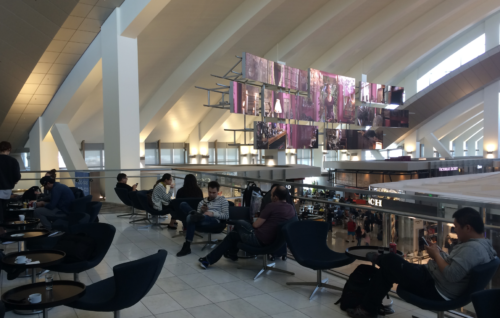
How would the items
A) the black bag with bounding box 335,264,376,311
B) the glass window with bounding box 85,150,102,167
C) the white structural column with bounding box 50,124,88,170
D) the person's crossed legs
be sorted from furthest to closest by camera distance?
the glass window with bounding box 85,150,102,167
the white structural column with bounding box 50,124,88,170
the black bag with bounding box 335,264,376,311
the person's crossed legs

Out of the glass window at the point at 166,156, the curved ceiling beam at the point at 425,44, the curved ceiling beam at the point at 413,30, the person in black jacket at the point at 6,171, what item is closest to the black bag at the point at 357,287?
the person in black jacket at the point at 6,171

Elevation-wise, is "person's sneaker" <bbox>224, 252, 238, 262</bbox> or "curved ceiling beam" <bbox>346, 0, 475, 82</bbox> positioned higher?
"curved ceiling beam" <bbox>346, 0, 475, 82</bbox>

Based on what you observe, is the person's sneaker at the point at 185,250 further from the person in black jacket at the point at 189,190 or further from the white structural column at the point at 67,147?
the white structural column at the point at 67,147

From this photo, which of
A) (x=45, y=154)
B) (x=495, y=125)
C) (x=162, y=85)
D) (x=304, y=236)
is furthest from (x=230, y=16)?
Answer: (x=495, y=125)

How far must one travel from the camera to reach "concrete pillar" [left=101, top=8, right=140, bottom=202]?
10.5 meters

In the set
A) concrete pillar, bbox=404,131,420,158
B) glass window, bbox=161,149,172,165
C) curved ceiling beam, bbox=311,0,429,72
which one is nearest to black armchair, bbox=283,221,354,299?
curved ceiling beam, bbox=311,0,429,72

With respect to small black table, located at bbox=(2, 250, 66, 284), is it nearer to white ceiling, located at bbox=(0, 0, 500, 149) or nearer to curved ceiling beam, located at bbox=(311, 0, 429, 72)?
white ceiling, located at bbox=(0, 0, 500, 149)

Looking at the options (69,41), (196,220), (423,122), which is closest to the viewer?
(196,220)

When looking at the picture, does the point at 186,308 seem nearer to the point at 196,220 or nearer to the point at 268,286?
the point at 268,286

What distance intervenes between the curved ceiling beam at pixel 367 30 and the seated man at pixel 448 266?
47.8 feet

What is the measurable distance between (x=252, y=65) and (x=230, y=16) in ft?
6.04

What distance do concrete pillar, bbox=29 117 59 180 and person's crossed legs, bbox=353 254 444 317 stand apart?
1430cm

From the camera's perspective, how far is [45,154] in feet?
50.0

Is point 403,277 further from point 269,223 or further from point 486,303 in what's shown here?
point 269,223
